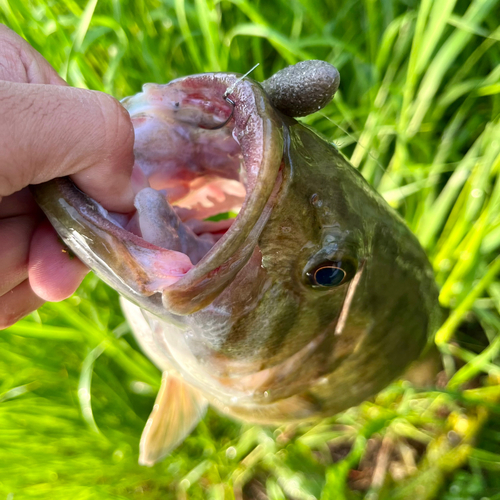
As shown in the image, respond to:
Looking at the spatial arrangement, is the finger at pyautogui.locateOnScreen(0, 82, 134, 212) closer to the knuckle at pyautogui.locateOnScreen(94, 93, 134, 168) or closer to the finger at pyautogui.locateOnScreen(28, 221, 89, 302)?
the knuckle at pyautogui.locateOnScreen(94, 93, 134, 168)

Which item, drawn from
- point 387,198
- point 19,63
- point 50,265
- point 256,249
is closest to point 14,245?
point 50,265

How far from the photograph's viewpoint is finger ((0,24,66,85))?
703mm

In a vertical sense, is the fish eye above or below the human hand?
below

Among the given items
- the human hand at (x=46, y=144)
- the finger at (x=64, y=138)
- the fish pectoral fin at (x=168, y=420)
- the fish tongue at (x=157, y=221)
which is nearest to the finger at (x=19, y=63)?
the human hand at (x=46, y=144)

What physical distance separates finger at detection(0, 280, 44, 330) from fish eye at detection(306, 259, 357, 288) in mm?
720

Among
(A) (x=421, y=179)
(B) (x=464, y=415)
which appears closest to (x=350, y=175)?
(A) (x=421, y=179)

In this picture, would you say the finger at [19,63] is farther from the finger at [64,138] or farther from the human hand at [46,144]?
the finger at [64,138]

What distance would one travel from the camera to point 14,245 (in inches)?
35.4

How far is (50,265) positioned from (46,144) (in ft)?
1.25

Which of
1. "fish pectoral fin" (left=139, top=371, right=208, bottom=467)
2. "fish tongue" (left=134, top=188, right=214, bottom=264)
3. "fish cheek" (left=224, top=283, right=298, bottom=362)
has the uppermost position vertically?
"fish tongue" (left=134, top=188, right=214, bottom=264)

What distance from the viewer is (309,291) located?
797 millimetres

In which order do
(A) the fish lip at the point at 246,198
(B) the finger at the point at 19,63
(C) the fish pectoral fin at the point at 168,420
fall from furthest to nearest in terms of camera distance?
(C) the fish pectoral fin at the point at 168,420 < (B) the finger at the point at 19,63 < (A) the fish lip at the point at 246,198

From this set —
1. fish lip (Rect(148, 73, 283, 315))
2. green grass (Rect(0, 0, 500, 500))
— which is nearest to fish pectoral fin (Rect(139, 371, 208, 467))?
green grass (Rect(0, 0, 500, 500))

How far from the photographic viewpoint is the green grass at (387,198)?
1.34 m
